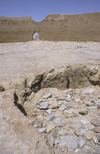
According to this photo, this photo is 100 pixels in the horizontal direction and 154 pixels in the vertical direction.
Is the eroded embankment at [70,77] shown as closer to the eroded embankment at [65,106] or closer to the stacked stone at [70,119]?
the eroded embankment at [65,106]

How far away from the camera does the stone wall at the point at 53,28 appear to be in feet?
31.2

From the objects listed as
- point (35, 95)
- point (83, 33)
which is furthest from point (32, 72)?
point (83, 33)

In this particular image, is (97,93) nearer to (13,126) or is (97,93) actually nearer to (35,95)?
(35,95)

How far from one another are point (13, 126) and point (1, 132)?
0.17 m

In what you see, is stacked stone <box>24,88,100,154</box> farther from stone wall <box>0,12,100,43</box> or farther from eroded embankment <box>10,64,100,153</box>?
stone wall <box>0,12,100,43</box>

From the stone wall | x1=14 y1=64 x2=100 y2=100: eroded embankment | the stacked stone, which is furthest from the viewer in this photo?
the stone wall

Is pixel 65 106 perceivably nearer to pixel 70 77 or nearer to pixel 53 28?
pixel 70 77

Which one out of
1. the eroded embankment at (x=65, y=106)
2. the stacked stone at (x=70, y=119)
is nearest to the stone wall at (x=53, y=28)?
the eroded embankment at (x=65, y=106)

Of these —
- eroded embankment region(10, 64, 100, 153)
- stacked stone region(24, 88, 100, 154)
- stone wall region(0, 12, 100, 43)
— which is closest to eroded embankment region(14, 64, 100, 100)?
eroded embankment region(10, 64, 100, 153)

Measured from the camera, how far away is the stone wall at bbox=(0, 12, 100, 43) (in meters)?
9.52

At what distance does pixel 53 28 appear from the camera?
10.1m

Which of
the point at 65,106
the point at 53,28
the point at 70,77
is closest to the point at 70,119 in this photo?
the point at 65,106

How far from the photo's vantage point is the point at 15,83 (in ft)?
9.62

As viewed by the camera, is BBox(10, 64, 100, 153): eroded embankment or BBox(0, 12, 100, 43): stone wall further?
BBox(0, 12, 100, 43): stone wall
